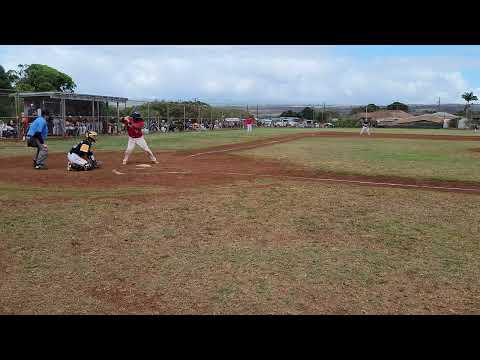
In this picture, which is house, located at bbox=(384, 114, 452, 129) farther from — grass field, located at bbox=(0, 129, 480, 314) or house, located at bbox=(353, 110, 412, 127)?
grass field, located at bbox=(0, 129, 480, 314)

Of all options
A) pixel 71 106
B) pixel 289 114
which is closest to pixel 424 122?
pixel 289 114

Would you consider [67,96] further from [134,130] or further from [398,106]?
[398,106]

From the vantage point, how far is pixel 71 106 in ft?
96.7

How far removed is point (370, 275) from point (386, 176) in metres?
7.02

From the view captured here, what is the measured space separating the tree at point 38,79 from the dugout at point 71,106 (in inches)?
493

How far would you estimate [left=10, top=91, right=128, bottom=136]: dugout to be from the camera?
26281 mm

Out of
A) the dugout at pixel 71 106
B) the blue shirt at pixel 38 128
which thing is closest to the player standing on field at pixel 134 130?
the blue shirt at pixel 38 128

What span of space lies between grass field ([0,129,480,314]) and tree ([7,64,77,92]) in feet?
125

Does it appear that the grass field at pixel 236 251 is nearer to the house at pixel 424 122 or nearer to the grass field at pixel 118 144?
the grass field at pixel 118 144

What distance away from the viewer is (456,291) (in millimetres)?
4434

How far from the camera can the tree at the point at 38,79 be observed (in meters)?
42.4

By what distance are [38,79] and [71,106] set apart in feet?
57.7
